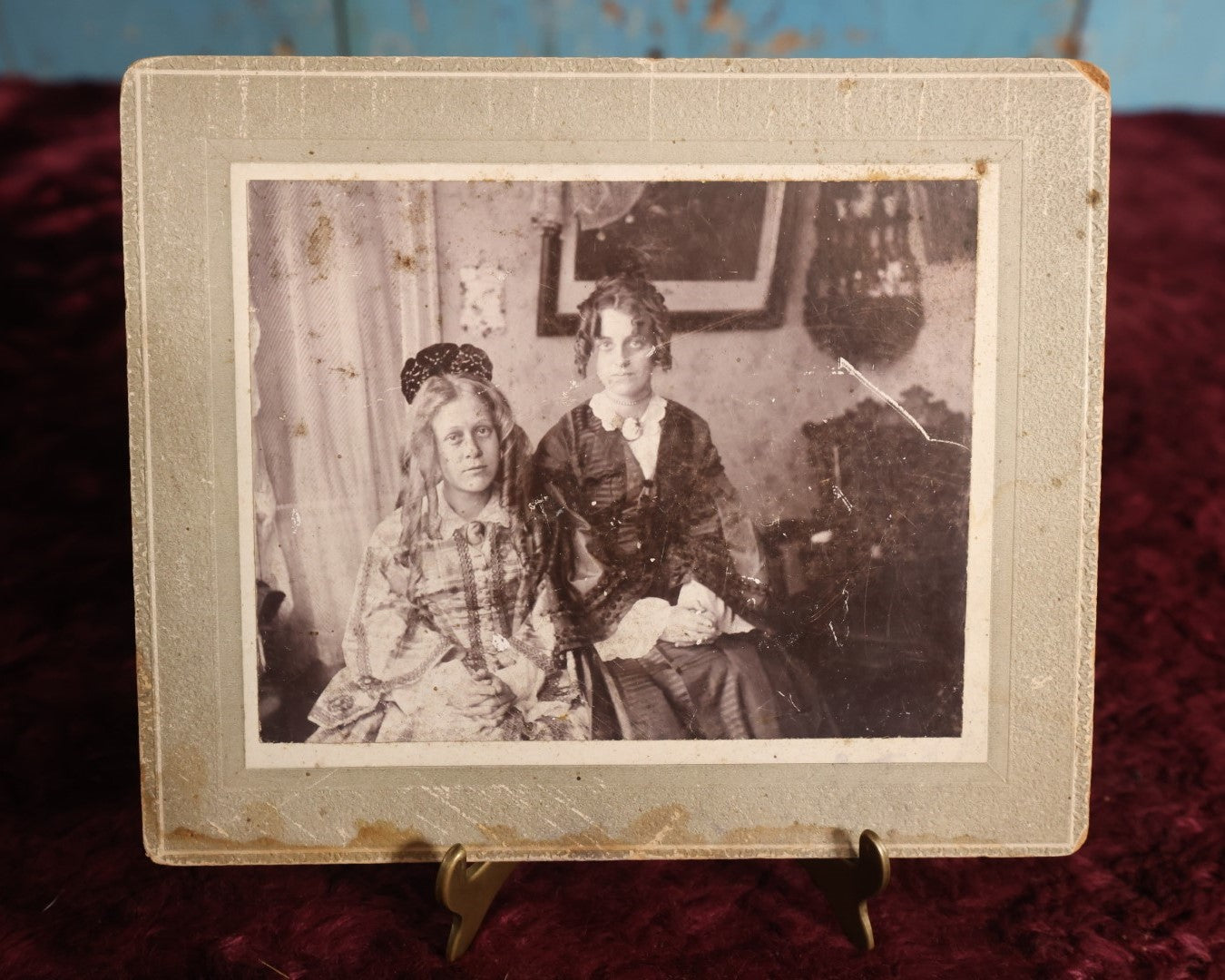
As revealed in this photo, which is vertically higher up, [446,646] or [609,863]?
[446,646]

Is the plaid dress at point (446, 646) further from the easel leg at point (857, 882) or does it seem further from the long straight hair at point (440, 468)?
the easel leg at point (857, 882)

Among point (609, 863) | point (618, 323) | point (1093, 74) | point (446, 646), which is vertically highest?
point (1093, 74)

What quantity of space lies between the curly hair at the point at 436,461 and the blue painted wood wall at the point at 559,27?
1.69 feet

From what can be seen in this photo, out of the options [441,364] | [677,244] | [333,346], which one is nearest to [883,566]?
[677,244]

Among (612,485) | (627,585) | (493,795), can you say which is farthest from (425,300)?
(493,795)

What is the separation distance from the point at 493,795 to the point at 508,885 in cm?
17

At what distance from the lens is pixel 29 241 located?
3.82ft

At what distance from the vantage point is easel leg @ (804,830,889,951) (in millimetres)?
927

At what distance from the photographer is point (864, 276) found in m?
0.95

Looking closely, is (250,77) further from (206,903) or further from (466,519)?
(206,903)

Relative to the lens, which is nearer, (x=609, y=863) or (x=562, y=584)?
(x=562, y=584)

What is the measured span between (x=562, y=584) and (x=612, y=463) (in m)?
0.16

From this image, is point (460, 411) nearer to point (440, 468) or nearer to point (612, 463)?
point (440, 468)

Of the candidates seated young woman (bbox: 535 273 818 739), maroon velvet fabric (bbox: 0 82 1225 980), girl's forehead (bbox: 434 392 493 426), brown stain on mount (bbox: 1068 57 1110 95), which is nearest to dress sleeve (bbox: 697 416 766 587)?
seated young woman (bbox: 535 273 818 739)
